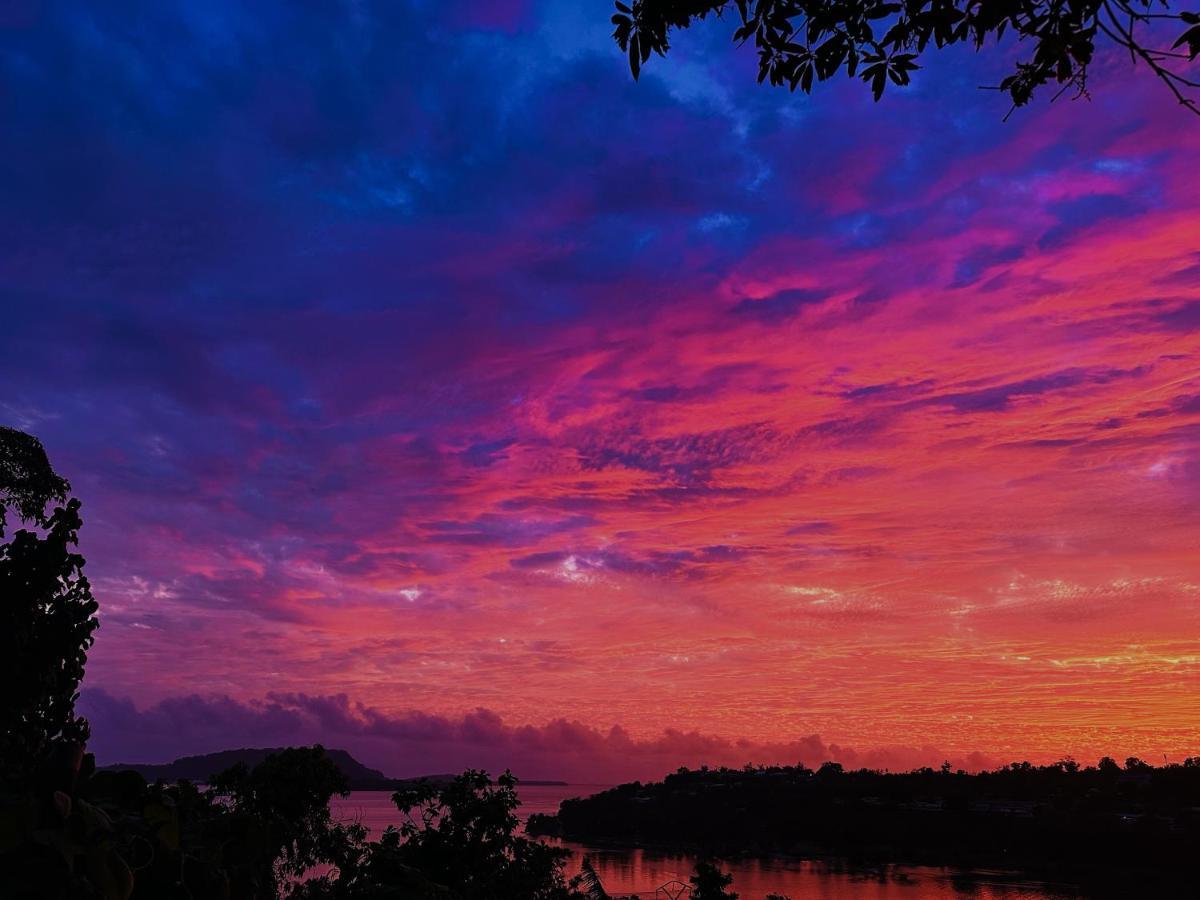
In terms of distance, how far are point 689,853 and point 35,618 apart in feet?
A: 589

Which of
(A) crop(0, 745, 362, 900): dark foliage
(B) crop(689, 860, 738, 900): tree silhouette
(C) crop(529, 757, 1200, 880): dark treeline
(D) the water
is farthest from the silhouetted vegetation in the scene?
(C) crop(529, 757, 1200, 880): dark treeline

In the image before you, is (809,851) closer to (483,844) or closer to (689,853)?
(689,853)

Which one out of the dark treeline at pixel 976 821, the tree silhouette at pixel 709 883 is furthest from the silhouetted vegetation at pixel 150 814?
the dark treeline at pixel 976 821

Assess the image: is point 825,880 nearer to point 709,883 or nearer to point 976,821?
point 976,821

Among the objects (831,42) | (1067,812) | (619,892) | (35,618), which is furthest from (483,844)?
(1067,812)

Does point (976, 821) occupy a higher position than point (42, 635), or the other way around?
point (42, 635)

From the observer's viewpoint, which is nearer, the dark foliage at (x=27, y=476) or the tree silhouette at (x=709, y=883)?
the dark foliage at (x=27, y=476)

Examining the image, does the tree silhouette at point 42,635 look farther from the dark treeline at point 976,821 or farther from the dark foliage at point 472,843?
the dark treeline at point 976,821

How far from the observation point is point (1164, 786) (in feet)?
510

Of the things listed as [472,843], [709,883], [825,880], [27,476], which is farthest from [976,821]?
[27,476]

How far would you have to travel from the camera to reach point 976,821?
15875cm

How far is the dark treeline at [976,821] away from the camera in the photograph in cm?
13250

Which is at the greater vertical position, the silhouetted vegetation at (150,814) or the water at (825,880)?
the silhouetted vegetation at (150,814)

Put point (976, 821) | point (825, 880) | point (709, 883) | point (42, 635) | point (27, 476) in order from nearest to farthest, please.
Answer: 1. point (42, 635)
2. point (27, 476)
3. point (709, 883)
4. point (825, 880)
5. point (976, 821)
